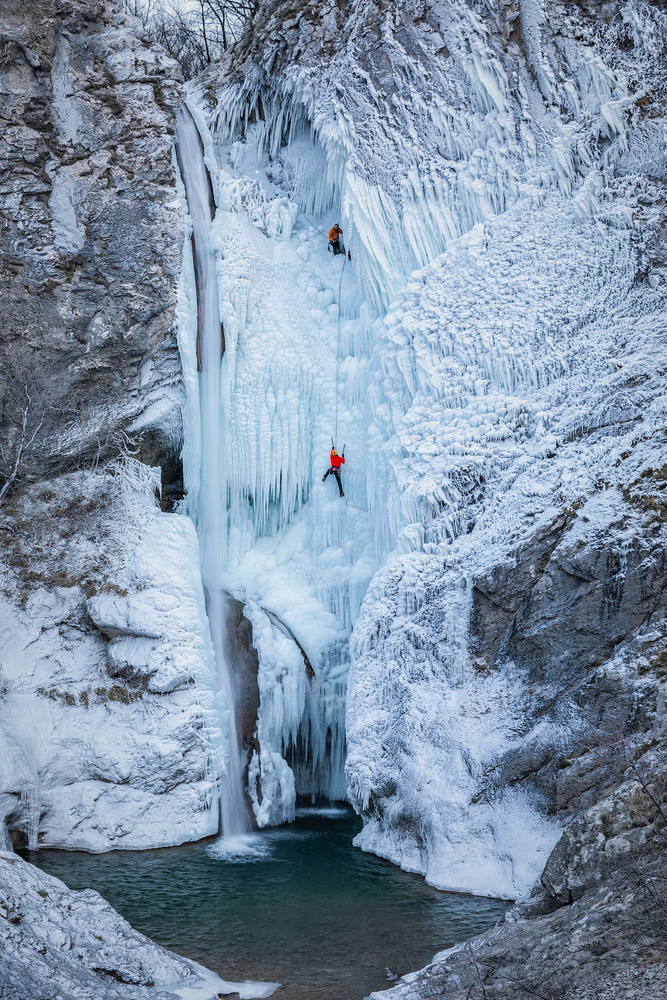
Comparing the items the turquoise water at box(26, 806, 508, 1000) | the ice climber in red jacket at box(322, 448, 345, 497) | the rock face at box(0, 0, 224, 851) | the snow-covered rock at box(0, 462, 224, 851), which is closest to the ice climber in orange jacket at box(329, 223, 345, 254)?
the rock face at box(0, 0, 224, 851)

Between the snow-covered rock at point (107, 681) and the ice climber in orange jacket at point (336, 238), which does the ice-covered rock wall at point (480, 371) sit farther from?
the snow-covered rock at point (107, 681)

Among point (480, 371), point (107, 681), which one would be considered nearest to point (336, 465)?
point (480, 371)

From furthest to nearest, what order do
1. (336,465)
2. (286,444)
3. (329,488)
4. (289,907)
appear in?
(286,444)
(329,488)
(336,465)
(289,907)

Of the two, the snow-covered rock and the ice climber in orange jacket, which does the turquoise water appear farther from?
the ice climber in orange jacket

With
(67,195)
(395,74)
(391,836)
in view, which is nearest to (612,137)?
(395,74)

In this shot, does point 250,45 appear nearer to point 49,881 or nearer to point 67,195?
point 67,195

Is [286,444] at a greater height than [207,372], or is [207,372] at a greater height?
[207,372]

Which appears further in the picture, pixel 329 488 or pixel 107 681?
pixel 329 488

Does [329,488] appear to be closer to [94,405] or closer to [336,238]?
[94,405]

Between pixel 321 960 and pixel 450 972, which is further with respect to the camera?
pixel 321 960
